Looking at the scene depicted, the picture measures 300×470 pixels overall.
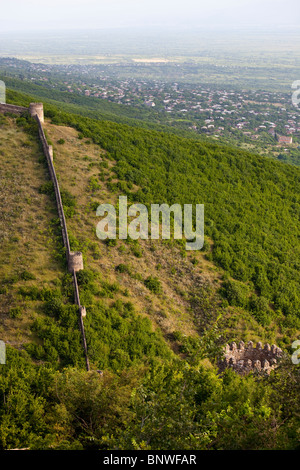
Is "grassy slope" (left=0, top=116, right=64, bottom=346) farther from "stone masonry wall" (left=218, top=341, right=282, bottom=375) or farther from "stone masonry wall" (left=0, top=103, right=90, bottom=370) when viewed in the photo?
"stone masonry wall" (left=218, top=341, right=282, bottom=375)

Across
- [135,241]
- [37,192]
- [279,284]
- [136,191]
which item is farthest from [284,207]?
[37,192]

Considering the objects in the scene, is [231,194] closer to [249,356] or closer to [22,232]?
[249,356]

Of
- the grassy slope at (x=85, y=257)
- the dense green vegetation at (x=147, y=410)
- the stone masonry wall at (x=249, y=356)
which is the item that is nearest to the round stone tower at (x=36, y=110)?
the grassy slope at (x=85, y=257)

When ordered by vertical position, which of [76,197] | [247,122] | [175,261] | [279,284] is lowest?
[279,284]

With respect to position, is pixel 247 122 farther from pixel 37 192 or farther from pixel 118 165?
pixel 37 192

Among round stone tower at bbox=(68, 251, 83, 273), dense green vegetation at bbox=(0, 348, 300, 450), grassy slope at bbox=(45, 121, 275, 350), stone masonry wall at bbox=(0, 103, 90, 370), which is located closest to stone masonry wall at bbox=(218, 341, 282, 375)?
grassy slope at bbox=(45, 121, 275, 350)

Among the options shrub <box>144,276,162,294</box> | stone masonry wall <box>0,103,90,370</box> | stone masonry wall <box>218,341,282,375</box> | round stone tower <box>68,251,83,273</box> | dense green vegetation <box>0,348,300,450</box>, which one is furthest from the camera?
shrub <box>144,276,162,294</box>
